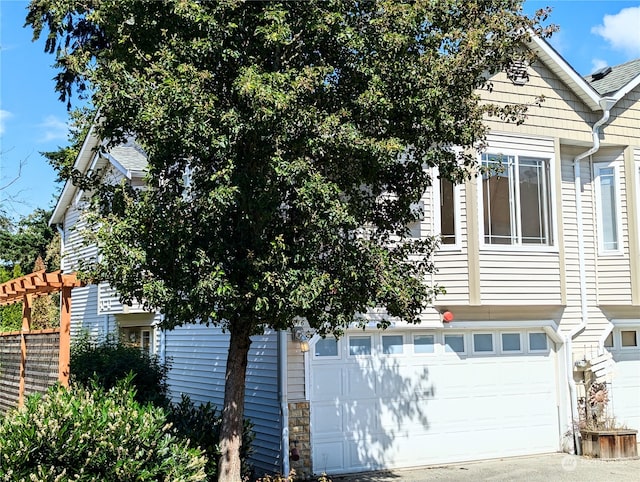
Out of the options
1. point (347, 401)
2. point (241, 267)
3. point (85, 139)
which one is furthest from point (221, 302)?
point (85, 139)

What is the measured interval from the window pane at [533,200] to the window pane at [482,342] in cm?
184

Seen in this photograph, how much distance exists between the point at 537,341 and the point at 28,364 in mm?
9148

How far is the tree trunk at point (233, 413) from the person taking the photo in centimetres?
849

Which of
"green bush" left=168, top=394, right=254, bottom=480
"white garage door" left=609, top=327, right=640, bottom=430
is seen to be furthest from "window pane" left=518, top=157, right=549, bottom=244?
"green bush" left=168, top=394, right=254, bottom=480

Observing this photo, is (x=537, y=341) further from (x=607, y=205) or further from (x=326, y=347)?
(x=326, y=347)

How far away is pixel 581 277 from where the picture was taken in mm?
13602

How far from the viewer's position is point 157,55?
7.77 m

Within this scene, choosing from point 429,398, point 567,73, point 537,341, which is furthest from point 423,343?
point 567,73

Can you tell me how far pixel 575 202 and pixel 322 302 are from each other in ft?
25.7

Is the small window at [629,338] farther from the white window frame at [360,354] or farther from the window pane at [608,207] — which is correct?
the white window frame at [360,354]

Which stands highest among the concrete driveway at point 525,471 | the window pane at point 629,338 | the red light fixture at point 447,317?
the red light fixture at point 447,317

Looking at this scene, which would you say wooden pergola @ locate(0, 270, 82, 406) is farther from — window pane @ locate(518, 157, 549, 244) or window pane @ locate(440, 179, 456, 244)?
window pane @ locate(518, 157, 549, 244)

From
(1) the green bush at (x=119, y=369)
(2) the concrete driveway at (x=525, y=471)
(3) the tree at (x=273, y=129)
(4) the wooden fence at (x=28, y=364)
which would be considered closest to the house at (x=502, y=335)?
(2) the concrete driveway at (x=525, y=471)

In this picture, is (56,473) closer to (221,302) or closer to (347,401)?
(221,302)
